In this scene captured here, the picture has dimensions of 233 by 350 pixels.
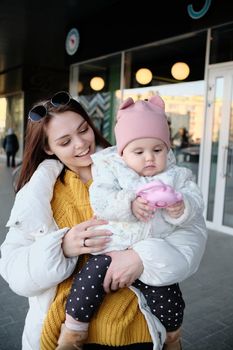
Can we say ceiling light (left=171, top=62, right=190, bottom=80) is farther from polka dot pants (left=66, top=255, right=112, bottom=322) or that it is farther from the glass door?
polka dot pants (left=66, top=255, right=112, bottom=322)

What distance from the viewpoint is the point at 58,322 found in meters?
1.41

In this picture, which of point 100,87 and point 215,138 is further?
point 100,87

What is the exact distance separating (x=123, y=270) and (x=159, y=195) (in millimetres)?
297

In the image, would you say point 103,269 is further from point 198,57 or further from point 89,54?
point 89,54

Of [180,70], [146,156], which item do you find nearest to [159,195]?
[146,156]

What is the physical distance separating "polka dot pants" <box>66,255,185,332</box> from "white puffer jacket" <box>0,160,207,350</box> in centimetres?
3

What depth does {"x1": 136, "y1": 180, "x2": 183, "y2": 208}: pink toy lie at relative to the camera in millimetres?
1228

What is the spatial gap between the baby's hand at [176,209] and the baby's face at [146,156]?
0.19 m

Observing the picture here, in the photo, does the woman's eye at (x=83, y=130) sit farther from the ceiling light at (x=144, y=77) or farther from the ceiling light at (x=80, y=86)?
the ceiling light at (x=80, y=86)

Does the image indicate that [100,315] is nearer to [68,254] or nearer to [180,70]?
[68,254]

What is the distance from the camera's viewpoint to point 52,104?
1.60 metres

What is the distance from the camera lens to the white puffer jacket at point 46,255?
1.32m

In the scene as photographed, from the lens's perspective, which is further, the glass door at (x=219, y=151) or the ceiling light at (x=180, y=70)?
the ceiling light at (x=180, y=70)

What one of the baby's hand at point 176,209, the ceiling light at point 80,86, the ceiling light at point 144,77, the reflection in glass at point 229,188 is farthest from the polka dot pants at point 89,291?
the ceiling light at point 80,86
